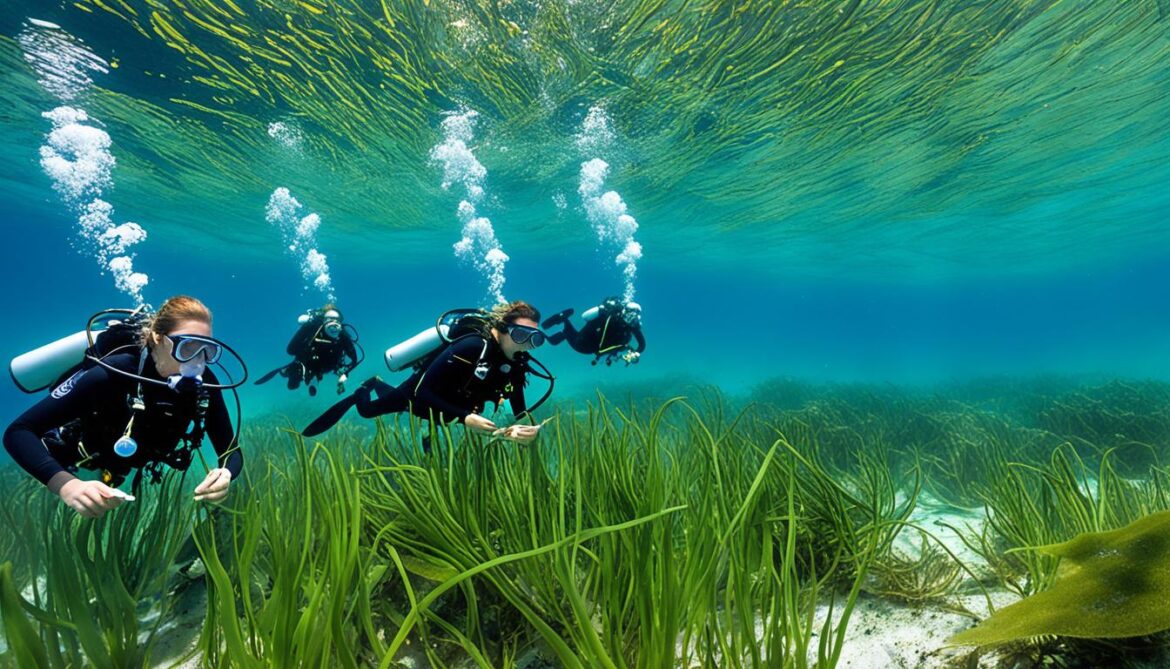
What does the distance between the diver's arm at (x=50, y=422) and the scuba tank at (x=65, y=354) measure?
59 centimetres

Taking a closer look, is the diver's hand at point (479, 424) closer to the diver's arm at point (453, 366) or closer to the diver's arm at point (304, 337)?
the diver's arm at point (453, 366)

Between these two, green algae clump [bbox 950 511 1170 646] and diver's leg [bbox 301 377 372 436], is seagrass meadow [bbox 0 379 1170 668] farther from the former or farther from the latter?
diver's leg [bbox 301 377 372 436]

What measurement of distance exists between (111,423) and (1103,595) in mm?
4846

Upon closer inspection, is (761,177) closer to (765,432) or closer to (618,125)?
(618,125)

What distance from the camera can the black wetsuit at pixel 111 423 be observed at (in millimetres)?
2615

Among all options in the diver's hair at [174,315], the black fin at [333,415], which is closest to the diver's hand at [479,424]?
the diver's hair at [174,315]

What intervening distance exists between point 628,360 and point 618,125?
29.9ft

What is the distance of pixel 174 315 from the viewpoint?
3035mm

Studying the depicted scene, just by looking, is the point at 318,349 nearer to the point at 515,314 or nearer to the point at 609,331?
the point at 609,331

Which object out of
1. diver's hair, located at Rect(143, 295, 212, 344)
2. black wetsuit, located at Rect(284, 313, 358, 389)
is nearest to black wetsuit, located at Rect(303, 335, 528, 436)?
diver's hair, located at Rect(143, 295, 212, 344)

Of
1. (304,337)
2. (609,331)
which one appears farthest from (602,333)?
(304,337)

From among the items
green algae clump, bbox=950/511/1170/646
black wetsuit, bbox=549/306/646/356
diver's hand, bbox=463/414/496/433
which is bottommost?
green algae clump, bbox=950/511/1170/646

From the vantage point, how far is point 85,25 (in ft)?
32.6

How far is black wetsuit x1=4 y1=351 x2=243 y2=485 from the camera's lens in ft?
8.58
